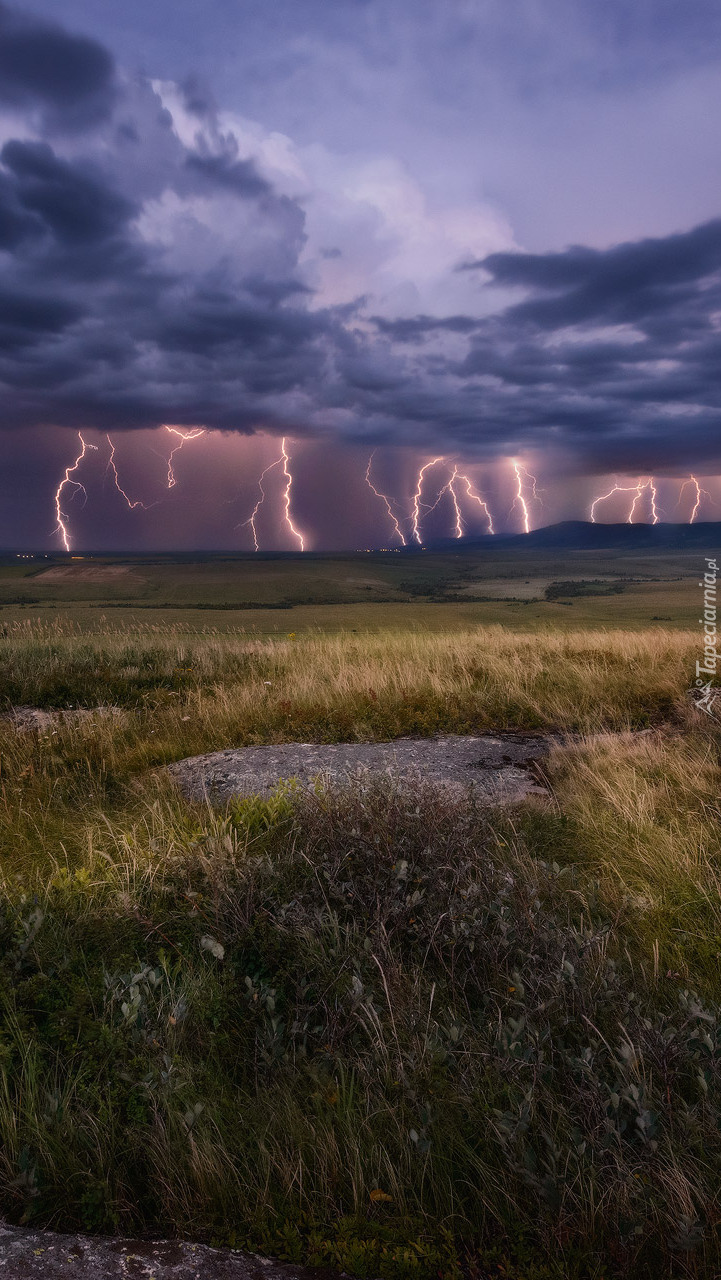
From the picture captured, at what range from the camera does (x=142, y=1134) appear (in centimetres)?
225

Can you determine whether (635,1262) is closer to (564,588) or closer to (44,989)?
(44,989)

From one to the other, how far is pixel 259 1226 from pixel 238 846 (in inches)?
92.6

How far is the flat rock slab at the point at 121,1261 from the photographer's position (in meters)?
1.73

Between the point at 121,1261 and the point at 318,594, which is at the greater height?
the point at 121,1261

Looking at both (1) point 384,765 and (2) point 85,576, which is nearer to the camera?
(1) point 384,765

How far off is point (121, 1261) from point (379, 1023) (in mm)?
1116

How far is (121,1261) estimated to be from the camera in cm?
178

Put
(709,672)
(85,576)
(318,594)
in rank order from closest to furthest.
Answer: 1. (709,672)
2. (318,594)
3. (85,576)

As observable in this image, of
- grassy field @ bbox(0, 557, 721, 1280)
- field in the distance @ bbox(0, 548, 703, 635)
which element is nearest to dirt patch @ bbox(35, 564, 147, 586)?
field in the distance @ bbox(0, 548, 703, 635)

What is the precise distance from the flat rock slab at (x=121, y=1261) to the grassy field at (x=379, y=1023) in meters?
0.10

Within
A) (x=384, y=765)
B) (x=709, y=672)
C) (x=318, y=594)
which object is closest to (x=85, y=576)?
(x=318, y=594)

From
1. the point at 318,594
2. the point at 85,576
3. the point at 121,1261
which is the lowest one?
the point at 318,594

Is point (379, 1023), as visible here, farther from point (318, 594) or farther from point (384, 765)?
point (318, 594)

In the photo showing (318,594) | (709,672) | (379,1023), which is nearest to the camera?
(379,1023)
